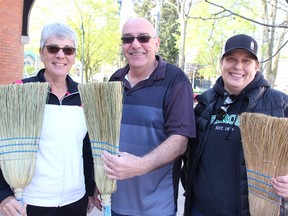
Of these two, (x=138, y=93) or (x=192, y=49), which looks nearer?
(x=138, y=93)

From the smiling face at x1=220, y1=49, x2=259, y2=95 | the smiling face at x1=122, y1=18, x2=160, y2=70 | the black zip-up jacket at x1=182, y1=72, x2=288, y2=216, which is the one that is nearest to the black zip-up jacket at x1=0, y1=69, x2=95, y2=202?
the smiling face at x1=122, y1=18, x2=160, y2=70

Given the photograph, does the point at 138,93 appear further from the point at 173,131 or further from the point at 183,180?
the point at 183,180

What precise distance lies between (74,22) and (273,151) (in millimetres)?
17181

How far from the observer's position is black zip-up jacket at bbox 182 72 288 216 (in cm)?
199

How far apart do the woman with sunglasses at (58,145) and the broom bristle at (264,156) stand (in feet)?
3.53

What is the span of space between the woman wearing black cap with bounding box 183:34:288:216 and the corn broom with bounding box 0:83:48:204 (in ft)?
3.50

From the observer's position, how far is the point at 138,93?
7.29 ft

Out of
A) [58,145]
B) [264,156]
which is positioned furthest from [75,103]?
[264,156]

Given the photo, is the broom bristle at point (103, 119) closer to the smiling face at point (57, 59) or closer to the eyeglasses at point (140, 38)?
the smiling face at point (57, 59)

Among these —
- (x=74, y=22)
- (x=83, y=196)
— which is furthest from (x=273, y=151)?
(x=74, y=22)

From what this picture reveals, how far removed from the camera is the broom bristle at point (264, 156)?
169 cm

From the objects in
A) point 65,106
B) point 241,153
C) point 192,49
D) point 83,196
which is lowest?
point 83,196

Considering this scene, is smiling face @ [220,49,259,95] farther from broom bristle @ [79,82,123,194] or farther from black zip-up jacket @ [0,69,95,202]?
black zip-up jacket @ [0,69,95,202]

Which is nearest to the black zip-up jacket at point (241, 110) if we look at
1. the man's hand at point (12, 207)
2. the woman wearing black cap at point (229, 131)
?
the woman wearing black cap at point (229, 131)
